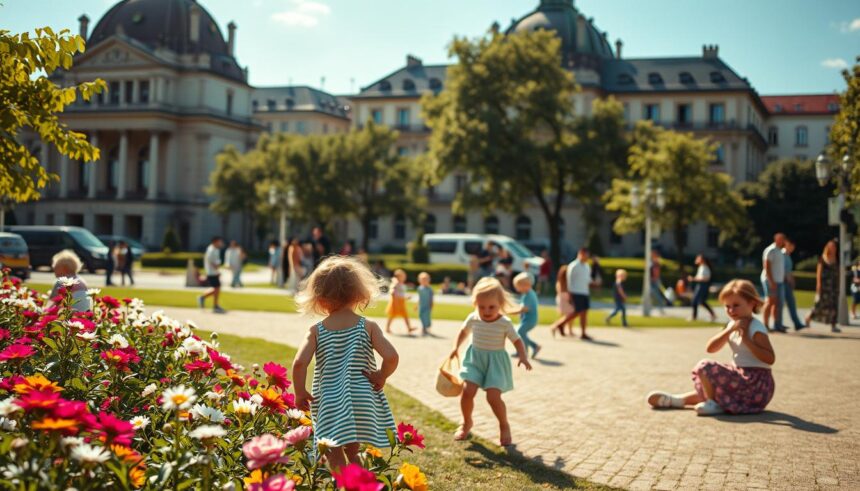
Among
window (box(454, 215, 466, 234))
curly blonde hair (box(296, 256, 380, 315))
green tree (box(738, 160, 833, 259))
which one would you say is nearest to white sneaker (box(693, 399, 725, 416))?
curly blonde hair (box(296, 256, 380, 315))

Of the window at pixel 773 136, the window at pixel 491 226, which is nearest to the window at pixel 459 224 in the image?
the window at pixel 491 226

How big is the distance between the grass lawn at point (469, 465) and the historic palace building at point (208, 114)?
62.0 metres

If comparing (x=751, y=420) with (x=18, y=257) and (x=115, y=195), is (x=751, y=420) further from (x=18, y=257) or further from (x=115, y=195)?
(x=115, y=195)

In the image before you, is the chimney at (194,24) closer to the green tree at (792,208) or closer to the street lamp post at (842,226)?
the green tree at (792,208)

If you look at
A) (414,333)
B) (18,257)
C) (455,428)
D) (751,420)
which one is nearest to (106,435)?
(455,428)

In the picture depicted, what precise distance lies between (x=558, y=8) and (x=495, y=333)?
7161cm

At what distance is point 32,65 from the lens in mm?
6445

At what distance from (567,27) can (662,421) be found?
6823 cm

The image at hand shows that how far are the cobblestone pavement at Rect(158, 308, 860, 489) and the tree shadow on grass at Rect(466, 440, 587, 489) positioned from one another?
0.09 m

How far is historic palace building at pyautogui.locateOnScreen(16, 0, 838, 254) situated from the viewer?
7069 centimetres

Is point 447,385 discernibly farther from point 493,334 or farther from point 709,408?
point 709,408

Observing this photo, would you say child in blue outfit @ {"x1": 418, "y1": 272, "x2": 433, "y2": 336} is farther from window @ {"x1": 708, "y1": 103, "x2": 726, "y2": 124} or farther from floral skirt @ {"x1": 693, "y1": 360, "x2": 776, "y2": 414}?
window @ {"x1": 708, "y1": 103, "x2": 726, "y2": 124}

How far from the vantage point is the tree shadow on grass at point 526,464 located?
5879 mm

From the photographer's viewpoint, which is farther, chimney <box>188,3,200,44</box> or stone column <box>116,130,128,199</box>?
chimney <box>188,3,200,44</box>
